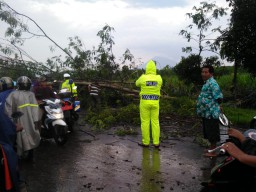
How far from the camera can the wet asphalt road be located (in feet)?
16.4

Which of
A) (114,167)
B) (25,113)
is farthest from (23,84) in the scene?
(114,167)

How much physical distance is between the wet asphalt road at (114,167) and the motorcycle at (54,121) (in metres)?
0.37

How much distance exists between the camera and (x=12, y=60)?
11.3 metres

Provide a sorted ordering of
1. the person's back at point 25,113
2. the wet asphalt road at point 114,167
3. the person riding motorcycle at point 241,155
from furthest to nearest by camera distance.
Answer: the person's back at point 25,113, the wet asphalt road at point 114,167, the person riding motorcycle at point 241,155

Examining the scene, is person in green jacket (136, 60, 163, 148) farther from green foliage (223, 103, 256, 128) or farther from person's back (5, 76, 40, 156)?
green foliage (223, 103, 256, 128)

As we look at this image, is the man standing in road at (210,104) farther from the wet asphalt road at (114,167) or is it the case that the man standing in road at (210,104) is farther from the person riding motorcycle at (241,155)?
the person riding motorcycle at (241,155)

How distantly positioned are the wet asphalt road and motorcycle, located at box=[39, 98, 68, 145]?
366 mm

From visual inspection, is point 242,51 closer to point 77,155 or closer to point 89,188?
point 77,155

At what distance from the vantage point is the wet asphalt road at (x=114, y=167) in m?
5.00

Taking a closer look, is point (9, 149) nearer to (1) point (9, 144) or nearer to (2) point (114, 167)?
(1) point (9, 144)

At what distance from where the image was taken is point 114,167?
593 centimetres

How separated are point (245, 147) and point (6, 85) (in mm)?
3765

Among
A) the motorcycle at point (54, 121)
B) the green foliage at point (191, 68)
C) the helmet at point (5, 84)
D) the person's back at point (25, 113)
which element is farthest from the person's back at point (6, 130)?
the green foliage at point (191, 68)

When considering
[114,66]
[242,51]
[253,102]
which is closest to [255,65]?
[242,51]
